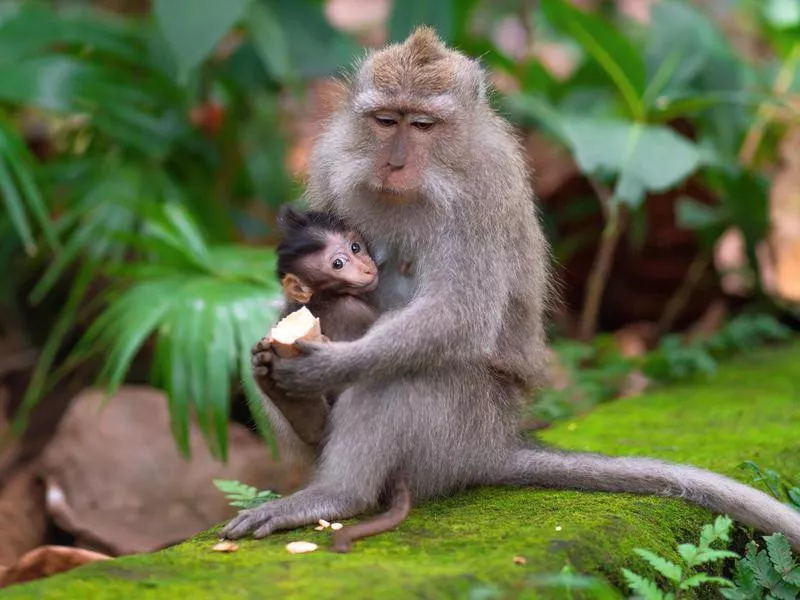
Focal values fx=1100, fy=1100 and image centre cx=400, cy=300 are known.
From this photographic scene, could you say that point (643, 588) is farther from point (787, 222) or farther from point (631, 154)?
point (787, 222)

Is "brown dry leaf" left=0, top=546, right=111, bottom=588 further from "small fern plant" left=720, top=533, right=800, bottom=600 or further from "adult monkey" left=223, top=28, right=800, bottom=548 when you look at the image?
"small fern plant" left=720, top=533, right=800, bottom=600

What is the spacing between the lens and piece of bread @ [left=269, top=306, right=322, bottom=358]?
4.12 meters

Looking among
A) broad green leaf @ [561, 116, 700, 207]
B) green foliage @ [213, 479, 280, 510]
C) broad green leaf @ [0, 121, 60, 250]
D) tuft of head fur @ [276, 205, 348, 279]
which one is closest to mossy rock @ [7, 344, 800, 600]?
green foliage @ [213, 479, 280, 510]

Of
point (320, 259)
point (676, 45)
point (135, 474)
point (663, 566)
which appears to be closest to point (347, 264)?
point (320, 259)

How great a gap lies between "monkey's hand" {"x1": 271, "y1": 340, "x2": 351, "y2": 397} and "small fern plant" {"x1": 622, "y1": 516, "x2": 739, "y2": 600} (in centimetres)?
124

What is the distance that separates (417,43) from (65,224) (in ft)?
12.3

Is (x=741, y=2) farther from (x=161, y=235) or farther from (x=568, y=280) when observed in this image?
(x=161, y=235)

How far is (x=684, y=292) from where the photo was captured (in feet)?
29.9

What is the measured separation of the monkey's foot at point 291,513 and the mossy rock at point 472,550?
58 millimetres

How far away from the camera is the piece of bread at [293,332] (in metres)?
4.12

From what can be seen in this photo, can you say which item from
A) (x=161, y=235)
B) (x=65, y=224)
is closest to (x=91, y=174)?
(x=65, y=224)

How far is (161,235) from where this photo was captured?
6.66m

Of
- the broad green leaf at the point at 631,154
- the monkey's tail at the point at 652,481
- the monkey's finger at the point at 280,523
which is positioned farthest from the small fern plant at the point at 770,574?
the broad green leaf at the point at 631,154

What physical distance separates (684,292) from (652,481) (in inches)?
196
